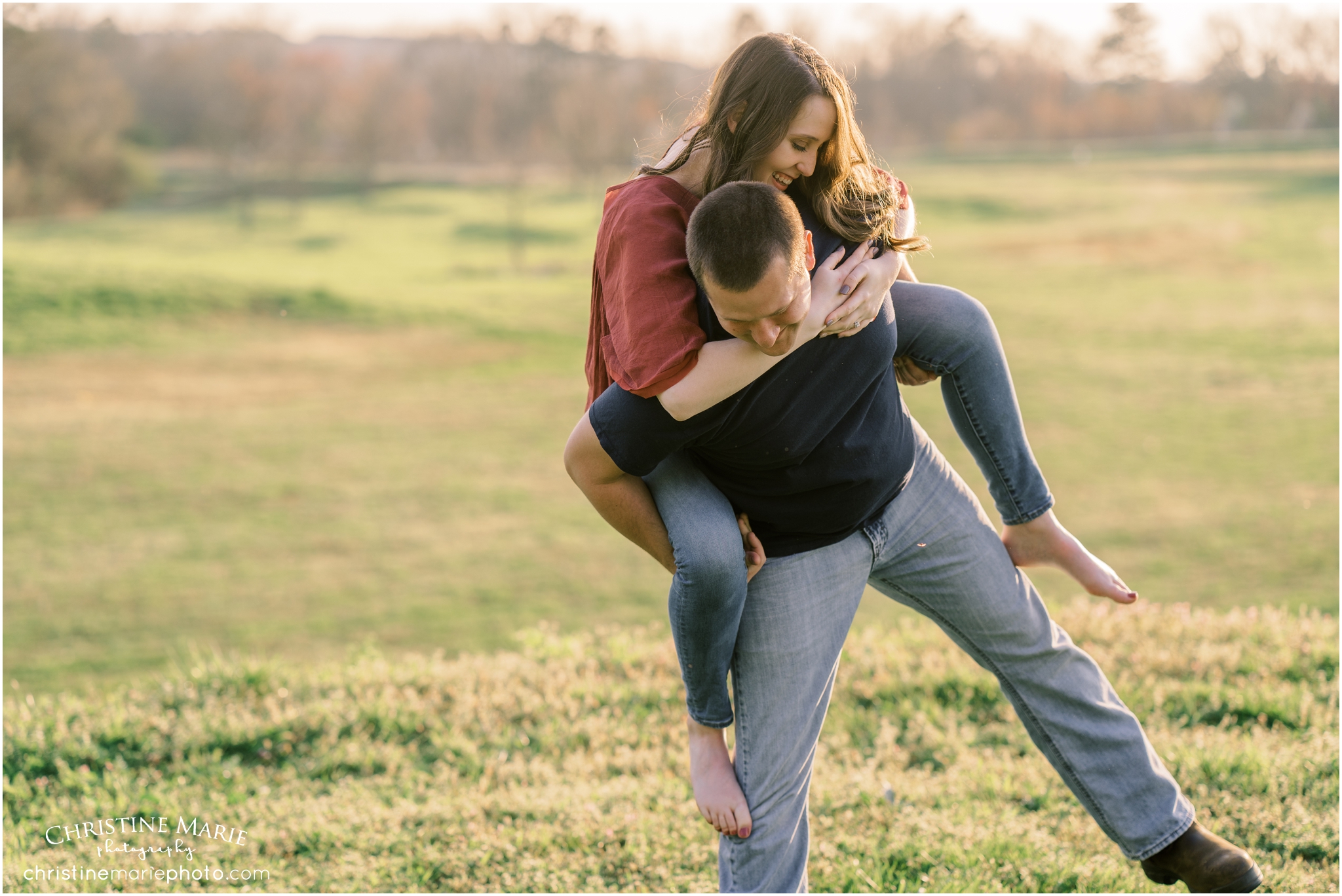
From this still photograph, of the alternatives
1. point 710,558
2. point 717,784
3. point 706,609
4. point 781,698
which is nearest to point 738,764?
point 717,784

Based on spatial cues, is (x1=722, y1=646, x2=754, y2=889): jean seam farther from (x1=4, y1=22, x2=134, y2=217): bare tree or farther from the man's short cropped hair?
(x1=4, y1=22, x2=134, y2=217): bare tree

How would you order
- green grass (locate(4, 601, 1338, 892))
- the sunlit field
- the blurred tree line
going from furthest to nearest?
the blurred tree line → the sunlit field → green grass (locate(4, 601, 1338, 892))

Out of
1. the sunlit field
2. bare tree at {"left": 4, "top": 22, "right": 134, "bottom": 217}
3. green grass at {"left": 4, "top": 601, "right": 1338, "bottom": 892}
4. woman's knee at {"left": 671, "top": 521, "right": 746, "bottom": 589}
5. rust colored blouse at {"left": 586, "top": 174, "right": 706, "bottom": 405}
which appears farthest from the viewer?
bare tree at {"left": 4, "top": 22, "right": 134, "bottom": 217}

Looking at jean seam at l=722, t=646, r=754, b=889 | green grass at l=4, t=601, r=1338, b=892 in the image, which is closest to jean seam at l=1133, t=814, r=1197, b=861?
green grass at l=4, t=601, r=1338, b=892

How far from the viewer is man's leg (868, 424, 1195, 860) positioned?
2.39 metres

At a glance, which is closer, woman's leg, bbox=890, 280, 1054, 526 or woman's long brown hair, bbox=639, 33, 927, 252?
woman's long brown hair, bbox=639, 33, 927, 252

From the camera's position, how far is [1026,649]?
2.42 m

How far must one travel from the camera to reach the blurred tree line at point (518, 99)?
45.4 m

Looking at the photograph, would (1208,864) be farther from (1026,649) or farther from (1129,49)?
(1129,49)

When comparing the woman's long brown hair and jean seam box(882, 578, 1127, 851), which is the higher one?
the woman's long brown hair

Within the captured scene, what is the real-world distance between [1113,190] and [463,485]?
29345 millimetres

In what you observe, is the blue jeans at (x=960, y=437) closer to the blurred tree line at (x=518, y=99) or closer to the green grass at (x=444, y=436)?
the green grass at (x=444, y=436)

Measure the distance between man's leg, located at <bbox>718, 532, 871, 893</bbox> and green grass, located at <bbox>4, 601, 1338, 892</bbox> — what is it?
0.59m

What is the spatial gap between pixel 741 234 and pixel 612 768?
2225 mm
